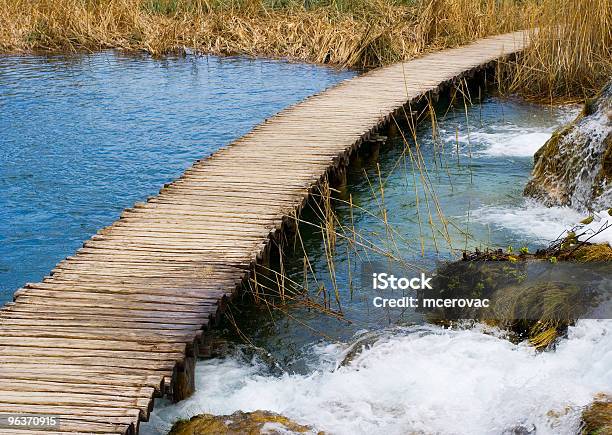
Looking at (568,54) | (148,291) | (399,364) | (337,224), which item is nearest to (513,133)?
(568,54)

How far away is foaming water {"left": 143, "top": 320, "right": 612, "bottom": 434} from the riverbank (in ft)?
29.9

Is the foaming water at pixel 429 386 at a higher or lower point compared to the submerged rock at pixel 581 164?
lower

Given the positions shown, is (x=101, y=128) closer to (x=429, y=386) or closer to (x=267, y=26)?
(x=267, y=26)

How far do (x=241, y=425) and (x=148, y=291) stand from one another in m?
1.36

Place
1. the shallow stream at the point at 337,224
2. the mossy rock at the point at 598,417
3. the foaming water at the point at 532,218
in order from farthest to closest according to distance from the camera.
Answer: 1. the foaming water at the point at 532,218
2. the shallow stream at the point at 337,224
3. the mossy rock at the point at 598,417

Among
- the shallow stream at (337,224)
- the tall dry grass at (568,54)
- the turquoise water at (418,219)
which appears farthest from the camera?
the tall dry grass at (568,54)

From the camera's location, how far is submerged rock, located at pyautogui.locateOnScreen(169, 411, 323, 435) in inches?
191

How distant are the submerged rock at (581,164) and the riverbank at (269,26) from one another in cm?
521

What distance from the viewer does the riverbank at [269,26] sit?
644 inches

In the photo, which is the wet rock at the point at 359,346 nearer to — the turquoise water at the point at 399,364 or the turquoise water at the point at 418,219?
the turquoise water at the point at 399,364

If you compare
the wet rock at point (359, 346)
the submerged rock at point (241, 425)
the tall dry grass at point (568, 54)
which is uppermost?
the tall dry grass at point (568, 54)

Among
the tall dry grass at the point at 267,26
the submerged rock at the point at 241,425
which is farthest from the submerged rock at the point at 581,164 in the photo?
the tall dry grass at the point at 267,26

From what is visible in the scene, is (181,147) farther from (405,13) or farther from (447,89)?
(405,13)

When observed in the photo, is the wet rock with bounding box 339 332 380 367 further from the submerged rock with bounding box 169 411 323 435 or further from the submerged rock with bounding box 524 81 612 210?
the submerged rock with bounding box 524 81 612 210
